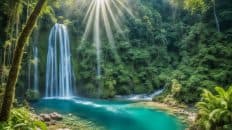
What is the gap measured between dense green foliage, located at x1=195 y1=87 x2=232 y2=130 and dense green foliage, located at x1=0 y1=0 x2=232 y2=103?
8.58m

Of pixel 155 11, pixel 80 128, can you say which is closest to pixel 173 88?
pixel 80 128

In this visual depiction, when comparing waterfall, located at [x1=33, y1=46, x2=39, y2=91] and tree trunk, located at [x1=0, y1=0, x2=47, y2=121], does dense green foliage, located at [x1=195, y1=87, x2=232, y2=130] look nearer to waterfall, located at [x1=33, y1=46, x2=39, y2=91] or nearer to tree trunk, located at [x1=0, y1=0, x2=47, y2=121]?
tree trunk, located at [x1=0, y1=0, x2=47, y2=121]

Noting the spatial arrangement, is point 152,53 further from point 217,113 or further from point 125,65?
point 217,113

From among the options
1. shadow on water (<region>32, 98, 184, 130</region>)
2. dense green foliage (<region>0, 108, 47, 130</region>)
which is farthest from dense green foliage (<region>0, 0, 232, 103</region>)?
dense green foliage (<region>0, 108, 47, 130</region>)

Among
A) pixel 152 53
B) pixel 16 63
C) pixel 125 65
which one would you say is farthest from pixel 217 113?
pixel 152 53

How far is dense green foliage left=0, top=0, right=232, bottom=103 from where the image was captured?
65.6ft

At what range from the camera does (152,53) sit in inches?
1114

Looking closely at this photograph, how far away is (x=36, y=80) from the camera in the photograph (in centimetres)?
2416

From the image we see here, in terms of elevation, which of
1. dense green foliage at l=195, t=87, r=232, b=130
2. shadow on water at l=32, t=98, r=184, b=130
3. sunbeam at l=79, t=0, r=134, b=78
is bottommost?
shadow on water at l=32, t=98, r=184, b=130

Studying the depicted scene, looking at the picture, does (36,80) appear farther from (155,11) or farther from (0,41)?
(155,11)

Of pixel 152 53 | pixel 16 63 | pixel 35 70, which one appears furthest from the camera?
pixel 152 53

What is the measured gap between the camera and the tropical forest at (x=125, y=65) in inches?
516

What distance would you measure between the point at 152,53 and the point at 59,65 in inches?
398

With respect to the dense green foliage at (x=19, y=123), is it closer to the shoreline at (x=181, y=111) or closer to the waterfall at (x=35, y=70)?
the shoreline at (x=181, y=111)
